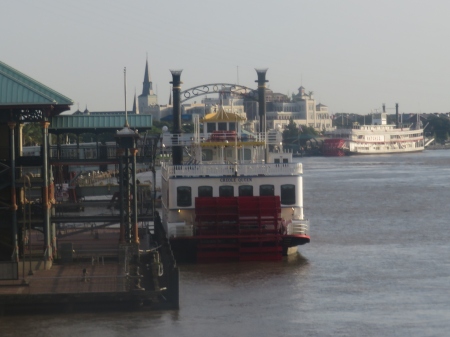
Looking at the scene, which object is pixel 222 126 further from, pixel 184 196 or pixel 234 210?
pixel 234 210

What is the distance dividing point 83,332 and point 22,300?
6.72 feet

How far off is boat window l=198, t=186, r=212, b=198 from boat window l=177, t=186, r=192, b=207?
36 centimetres

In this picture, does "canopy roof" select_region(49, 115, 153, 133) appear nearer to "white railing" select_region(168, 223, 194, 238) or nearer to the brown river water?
the brown river water

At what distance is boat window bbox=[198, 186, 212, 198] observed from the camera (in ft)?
128

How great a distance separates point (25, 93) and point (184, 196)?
995 centimetres

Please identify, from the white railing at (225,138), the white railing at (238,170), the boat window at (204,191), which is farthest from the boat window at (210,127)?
the boat window at (204,191)

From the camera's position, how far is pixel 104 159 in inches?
1272

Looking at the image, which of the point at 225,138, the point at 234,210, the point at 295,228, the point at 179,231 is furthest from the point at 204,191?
the point at 225,138

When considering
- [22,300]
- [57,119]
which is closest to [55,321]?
[22,300]

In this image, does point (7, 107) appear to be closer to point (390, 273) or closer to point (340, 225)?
point (390, 273)

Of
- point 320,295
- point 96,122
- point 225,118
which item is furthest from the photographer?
point 225,118

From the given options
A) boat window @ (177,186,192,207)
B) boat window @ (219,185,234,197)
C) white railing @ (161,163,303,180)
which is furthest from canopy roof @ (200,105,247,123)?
boat window @ (177,186,192,207)

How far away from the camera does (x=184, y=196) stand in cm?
3884

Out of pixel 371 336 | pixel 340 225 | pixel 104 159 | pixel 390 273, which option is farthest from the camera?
pixel 340 225
